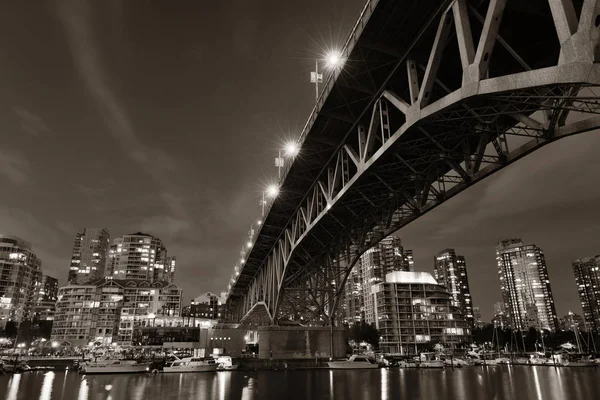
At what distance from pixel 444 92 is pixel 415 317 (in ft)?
346

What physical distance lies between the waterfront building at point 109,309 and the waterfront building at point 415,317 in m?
66.6

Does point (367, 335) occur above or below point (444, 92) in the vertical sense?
below

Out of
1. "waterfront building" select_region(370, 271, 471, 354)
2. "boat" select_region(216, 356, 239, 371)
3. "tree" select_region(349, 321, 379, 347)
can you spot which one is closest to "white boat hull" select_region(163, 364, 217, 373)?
"boat" select_region(216, 356, 239, 371)

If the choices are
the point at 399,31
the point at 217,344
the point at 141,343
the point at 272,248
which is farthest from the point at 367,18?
the point at 141,343

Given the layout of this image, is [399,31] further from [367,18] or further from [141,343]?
[141,343]

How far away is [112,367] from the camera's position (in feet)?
171

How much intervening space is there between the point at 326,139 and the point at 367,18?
10455mm

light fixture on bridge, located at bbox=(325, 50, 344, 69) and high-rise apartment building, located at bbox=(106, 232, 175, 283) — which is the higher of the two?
high-rise apartment building, located at bbox=(106, 232, 175, 283)

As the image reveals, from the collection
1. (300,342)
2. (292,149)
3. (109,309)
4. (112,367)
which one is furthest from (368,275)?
(292,149)

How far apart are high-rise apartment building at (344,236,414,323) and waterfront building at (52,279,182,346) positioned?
A: 7294cm

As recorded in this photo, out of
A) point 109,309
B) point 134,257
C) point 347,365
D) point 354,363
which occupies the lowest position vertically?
point 347,365

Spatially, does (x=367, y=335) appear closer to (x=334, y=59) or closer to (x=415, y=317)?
(x=415, y=317)

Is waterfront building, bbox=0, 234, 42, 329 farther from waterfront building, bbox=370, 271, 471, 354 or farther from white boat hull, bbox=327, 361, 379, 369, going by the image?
white boat hull, bbox=327, 361, 379, 369

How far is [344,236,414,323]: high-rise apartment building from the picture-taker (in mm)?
168500
